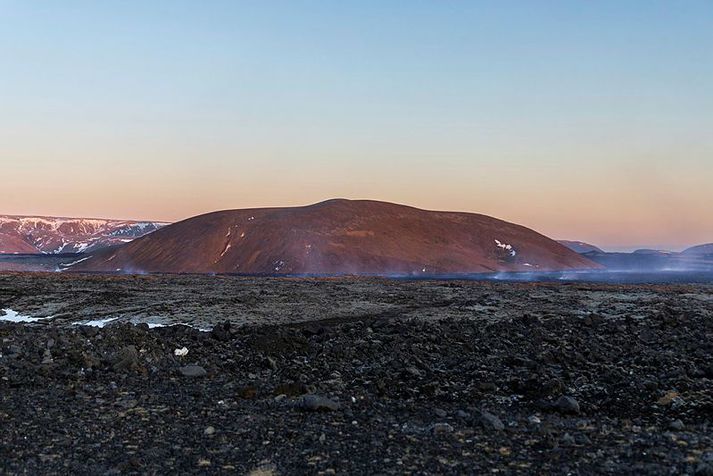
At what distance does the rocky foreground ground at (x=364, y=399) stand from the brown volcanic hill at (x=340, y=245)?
67.9m

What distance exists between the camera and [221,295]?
39969 millimetres

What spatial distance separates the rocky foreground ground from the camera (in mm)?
8188

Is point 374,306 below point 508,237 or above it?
below

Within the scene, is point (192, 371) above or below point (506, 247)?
below

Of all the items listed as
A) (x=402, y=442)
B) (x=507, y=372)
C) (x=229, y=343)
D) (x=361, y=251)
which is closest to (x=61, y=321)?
(x=229, y=343)

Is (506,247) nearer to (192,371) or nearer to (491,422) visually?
(192,371)

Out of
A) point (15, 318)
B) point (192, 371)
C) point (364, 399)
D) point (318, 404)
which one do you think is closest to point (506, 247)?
point (15, 318)

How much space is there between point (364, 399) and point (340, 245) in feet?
276

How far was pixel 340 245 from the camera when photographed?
95.8 meters

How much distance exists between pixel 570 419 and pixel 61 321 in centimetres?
2331

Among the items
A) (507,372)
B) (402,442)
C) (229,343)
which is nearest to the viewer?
(402,442)

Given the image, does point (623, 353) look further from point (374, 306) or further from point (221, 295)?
point (221, 295)

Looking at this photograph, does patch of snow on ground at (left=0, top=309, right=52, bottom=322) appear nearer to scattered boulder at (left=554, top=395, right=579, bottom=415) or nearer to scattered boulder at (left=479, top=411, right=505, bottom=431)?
scattered boulder at (left=479, top=411, right=505, bottom=431)

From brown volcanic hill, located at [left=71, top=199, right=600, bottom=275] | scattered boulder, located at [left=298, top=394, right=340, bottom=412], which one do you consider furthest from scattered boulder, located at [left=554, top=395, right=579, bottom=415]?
brown volcanic hill, located at [left=71, top=199, right=600, bottom=275]
